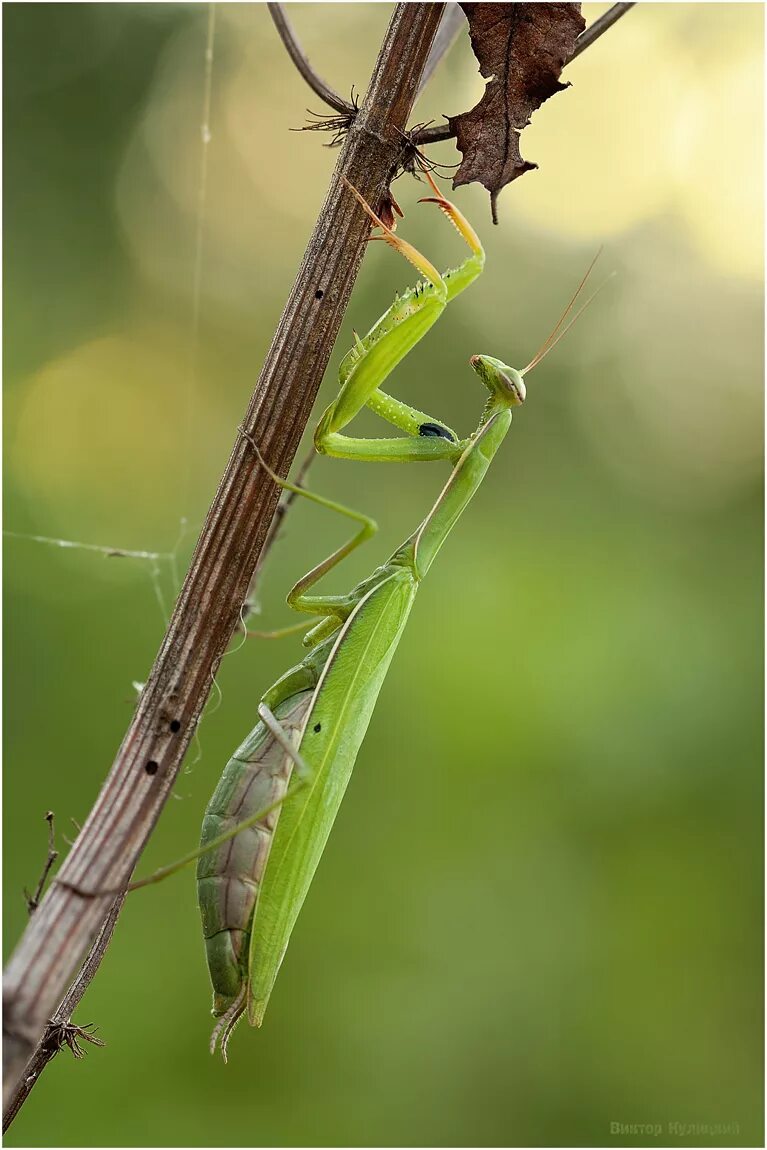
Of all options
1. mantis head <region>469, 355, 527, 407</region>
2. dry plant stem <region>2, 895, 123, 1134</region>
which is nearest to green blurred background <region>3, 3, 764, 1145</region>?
mantis head <region>469, 355, 527, 407</region>

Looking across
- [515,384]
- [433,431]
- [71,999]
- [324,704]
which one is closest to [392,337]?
[433,431]

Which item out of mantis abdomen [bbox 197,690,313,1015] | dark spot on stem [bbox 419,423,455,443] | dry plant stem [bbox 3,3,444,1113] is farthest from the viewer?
dark spot on stem [bbox 419,423,455,443]

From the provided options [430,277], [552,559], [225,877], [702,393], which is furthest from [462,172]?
[702,393]

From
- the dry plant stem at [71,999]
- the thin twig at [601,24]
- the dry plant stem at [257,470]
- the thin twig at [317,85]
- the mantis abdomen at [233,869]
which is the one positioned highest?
the thin twig at [601,24]

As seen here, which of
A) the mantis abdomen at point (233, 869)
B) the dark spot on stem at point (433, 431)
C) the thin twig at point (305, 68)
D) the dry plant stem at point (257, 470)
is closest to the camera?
the dry plant stem at point (257, 470)

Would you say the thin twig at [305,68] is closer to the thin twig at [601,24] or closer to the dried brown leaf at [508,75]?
the dried brown leaf at [508,75]

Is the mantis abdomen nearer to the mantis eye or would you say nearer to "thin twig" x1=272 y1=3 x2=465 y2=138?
the mantis eye

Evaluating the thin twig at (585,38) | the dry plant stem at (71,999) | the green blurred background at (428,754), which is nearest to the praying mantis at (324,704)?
the thin twig at (585,38)
